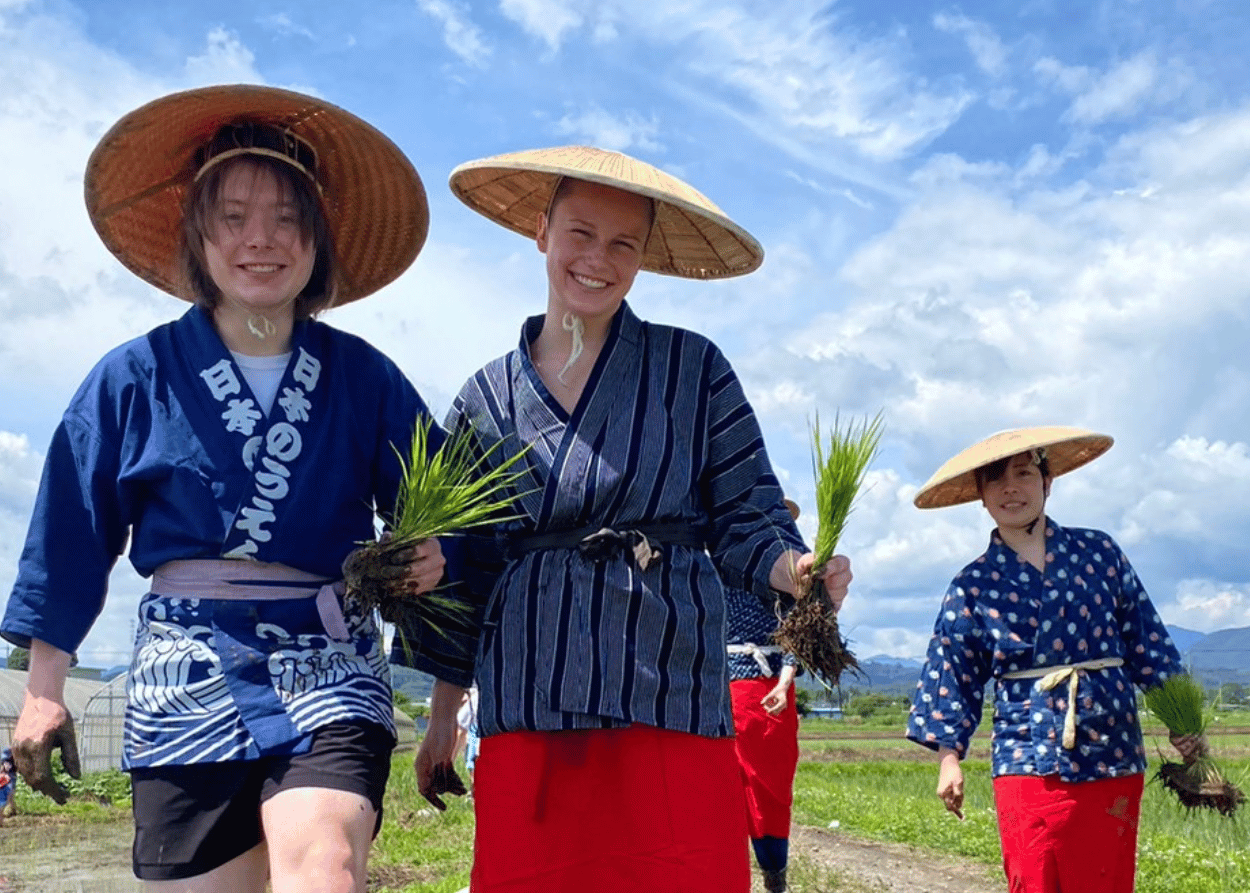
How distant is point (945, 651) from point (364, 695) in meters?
2.90

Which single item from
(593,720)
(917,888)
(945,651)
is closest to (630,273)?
(593,720)

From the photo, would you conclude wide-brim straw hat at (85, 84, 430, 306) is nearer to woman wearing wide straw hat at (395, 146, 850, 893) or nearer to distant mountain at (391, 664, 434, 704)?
woman wearing wide straw hat at (395, 146, 850, 893)

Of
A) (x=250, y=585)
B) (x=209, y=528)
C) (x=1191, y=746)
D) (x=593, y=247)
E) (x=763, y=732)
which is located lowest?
(x=763, y=732)

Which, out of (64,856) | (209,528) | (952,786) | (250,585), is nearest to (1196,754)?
(952,786)

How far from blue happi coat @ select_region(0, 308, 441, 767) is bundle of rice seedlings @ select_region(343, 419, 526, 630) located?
9 centimetres

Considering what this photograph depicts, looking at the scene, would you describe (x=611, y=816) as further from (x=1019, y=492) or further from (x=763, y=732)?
(x=763, y=732)

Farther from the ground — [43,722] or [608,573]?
[608,573]

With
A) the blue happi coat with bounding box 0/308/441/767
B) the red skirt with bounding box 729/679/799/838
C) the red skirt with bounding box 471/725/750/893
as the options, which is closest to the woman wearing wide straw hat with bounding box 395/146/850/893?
the red skirt with bounding box 471/725/750/893

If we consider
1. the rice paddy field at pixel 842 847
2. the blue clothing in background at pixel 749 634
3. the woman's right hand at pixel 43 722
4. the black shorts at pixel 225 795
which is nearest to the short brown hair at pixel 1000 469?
the rice paddy field at pixel 842 847

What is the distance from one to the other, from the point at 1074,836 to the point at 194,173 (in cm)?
363

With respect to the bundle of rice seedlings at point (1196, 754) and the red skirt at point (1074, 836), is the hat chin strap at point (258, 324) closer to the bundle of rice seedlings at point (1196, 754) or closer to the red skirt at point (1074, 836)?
the red skirt at point (1074, 836)

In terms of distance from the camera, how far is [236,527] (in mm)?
2967

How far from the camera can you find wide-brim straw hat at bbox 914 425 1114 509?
5.25 meters

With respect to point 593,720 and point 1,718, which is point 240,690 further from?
point 1,718
